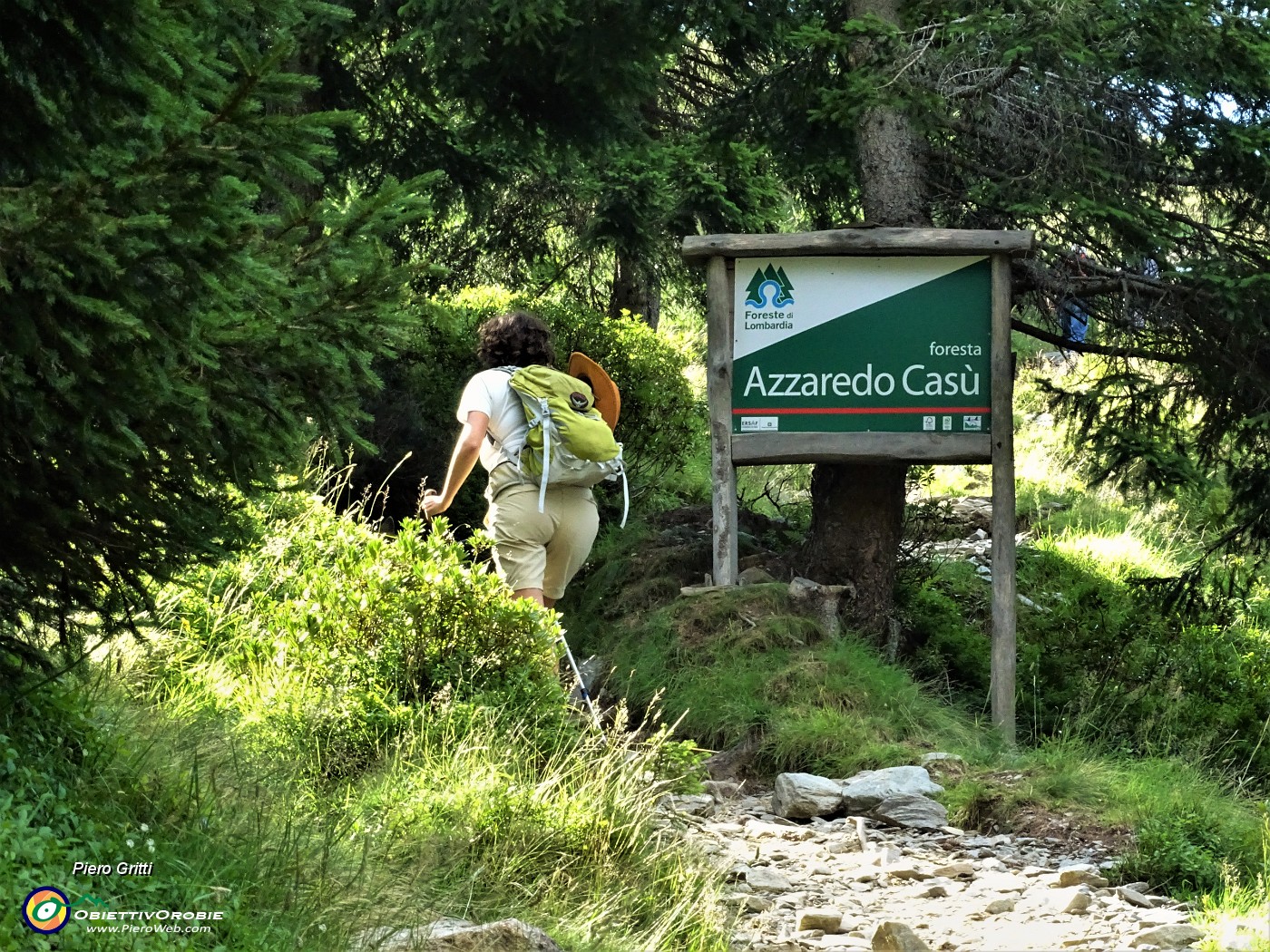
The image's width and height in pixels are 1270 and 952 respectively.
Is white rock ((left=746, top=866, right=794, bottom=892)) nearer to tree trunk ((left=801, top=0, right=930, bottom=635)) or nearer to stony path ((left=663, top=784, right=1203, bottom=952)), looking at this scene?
stony path ((left=663, top=784, right=1203, bottom=952))

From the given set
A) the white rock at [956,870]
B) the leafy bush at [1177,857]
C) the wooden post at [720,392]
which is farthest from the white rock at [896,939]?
the wooden post at [720,392]

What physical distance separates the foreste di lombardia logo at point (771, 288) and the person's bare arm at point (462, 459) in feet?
7.27

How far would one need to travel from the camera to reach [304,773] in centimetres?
526

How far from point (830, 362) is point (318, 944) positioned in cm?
520

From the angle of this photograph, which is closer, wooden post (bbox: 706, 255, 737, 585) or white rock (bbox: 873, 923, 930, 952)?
white rock (bbox: 873, 923, 930, 952)

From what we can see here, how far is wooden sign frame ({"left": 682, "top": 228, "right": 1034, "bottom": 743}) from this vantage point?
311 inches

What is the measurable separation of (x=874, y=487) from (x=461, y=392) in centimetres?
361

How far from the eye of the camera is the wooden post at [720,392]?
816cm

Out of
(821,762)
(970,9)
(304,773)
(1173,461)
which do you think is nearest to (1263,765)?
(1173,461)

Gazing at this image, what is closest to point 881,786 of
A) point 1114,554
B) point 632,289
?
point 1114,554

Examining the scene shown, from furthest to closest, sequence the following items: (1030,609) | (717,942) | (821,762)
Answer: (1030,609), (821,762), (717,942)

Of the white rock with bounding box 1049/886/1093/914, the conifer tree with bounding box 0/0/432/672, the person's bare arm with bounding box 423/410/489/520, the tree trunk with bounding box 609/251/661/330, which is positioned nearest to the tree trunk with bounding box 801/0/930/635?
the person's bare arm with bounding box 423/410/489/520

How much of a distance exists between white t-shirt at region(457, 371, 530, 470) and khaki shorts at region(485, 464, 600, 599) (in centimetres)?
10

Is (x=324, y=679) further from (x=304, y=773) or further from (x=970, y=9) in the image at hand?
(x=970, y=9)
